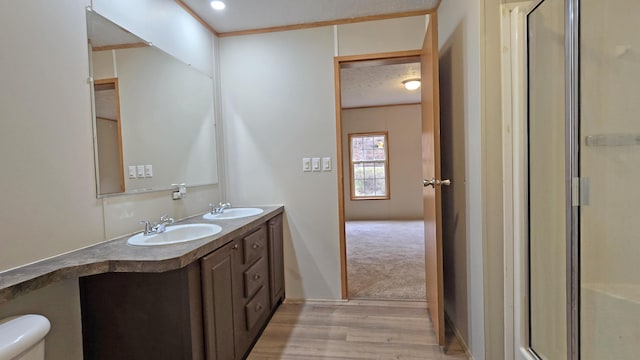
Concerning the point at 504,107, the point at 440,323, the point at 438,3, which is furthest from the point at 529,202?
the point at 438,3

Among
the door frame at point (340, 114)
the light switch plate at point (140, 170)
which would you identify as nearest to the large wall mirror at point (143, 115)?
the light switch plate at point (140, 170)

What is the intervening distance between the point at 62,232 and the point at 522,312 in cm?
216

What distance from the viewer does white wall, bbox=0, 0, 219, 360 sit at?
1145 mm

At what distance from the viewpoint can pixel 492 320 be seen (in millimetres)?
1587

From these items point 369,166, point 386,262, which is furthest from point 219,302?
point 369,166

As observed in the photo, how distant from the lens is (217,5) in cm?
227

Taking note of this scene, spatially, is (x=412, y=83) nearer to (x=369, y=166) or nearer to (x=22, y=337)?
(x=369, y=166)

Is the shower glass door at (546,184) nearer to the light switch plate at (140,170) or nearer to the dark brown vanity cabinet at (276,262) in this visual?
the dark brown vanity cabinet at (276,262)

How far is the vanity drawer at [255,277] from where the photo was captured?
74.4 inches

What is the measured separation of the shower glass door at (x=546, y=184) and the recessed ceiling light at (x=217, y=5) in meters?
1.94

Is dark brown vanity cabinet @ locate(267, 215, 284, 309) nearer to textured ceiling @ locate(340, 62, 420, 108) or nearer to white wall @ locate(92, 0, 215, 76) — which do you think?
white wall @ locate(92, 0, 215, 76)

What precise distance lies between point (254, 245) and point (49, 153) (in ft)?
3.79

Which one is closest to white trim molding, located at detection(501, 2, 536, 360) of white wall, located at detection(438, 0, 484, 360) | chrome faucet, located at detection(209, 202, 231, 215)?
white wall, located at detection(438, 0, 484, 360)

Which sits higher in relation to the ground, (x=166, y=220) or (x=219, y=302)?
(x=166, y=220)
